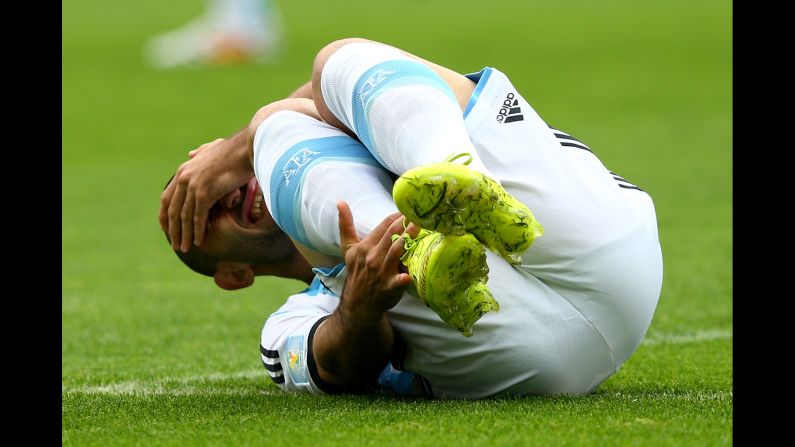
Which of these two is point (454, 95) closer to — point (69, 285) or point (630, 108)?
point (69, 285)

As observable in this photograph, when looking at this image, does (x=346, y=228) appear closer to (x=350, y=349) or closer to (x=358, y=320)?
(x=358, y=320)

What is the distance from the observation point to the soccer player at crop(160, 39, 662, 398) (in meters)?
2.46

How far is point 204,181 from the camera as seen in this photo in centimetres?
304

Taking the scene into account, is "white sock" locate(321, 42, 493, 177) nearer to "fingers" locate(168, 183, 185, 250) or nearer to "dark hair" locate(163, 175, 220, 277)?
"fingers" locate(168, 183, 185, 250)

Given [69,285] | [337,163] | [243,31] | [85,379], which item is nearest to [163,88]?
[243,31]

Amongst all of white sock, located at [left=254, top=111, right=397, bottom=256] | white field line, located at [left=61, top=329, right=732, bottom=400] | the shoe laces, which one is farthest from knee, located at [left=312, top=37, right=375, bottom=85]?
A: white field line, located at [left=61, top=329, right=732, bottom=400]

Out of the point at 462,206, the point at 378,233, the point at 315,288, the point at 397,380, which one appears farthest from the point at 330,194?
the point at 315,288

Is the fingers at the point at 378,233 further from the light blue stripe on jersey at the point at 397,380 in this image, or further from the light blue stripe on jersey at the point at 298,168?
the light blue stripe on jersey at the point at 397,380

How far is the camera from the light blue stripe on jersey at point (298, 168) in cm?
257

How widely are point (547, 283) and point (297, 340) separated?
24.9 inches

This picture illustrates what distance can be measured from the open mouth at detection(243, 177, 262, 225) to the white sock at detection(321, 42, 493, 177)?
0.57 m

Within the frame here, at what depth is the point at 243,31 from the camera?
14.8 m
